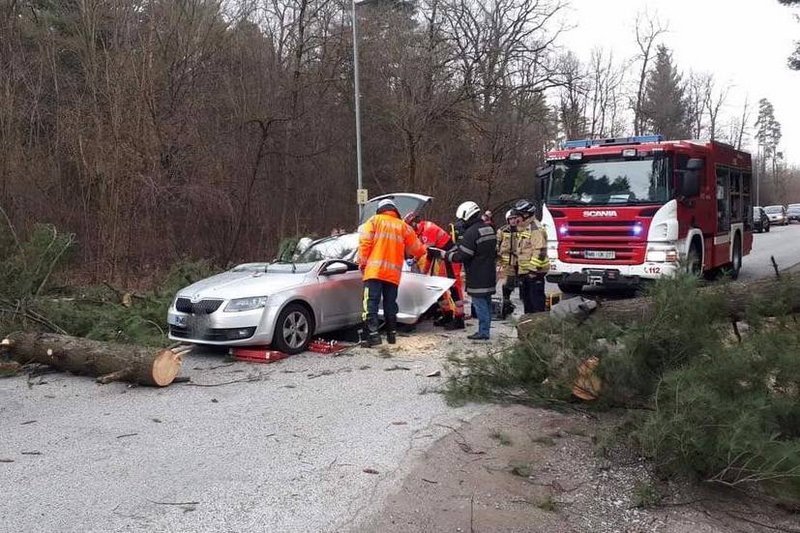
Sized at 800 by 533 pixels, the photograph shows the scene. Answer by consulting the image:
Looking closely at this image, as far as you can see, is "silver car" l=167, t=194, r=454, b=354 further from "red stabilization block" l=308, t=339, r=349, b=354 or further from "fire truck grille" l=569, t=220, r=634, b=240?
"fire truck grille" l=569, t=220, r=634, b=240

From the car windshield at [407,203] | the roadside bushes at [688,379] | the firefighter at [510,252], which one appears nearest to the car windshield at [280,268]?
the car windshield at [407,203]

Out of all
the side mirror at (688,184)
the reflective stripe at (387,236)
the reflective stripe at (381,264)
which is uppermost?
the side mirror at (688,184)

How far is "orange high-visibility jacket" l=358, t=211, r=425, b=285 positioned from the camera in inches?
334

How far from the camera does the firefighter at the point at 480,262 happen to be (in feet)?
29.2

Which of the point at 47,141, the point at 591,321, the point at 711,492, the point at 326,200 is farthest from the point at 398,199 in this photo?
the point at 326,200

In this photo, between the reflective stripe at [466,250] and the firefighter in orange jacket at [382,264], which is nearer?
the firefighter in orange jacket at [382,264]

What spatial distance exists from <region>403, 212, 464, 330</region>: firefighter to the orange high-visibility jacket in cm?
97

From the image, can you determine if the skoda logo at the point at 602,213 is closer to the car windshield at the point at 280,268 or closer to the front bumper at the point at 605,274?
the front bumper at the point at 605,274

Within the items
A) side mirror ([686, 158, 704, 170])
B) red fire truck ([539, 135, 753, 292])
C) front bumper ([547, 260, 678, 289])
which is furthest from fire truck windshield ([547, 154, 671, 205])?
front bumper ([547, 260, 678, 289])

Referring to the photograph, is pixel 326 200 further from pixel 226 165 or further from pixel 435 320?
pixel 435 320

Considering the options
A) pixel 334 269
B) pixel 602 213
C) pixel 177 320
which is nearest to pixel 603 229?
pixel 602 213

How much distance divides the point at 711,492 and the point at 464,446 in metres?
1.63

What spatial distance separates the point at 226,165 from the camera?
18500 millimetres

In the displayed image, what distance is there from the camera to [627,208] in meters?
11.7
